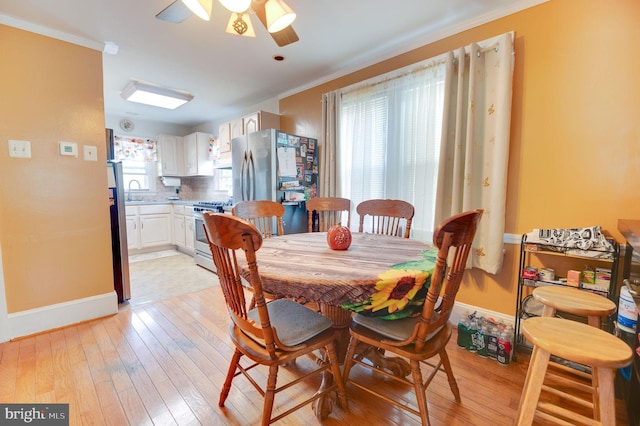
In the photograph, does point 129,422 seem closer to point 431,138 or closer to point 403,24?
point 431,138

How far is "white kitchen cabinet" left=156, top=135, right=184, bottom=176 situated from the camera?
5242 millimetres

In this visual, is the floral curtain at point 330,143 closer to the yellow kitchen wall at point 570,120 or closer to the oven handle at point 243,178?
the oven handle at point 243,178

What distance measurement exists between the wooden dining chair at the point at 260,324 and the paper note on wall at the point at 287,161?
1900mm

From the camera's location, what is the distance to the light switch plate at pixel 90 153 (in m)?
2.35

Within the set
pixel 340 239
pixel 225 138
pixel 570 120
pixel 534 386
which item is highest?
pixel 225 138

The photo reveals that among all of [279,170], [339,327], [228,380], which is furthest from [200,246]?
[339,327]

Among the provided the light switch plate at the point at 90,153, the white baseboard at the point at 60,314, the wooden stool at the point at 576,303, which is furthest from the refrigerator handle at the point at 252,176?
the wooden stool at the point at 576,303

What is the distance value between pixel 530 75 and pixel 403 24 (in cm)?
101

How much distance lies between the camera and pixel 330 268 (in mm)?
1208

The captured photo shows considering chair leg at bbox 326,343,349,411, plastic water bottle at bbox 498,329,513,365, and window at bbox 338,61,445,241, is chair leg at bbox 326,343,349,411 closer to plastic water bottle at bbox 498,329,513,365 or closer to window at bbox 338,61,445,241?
plastic water bottle at bbox 498,329,513,365

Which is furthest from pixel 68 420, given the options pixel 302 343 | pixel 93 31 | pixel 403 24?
pixel 403 24

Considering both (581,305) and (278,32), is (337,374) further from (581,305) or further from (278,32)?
(278,32)

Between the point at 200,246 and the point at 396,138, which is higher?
the point at 396,138

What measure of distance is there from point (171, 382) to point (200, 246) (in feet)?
8.51
